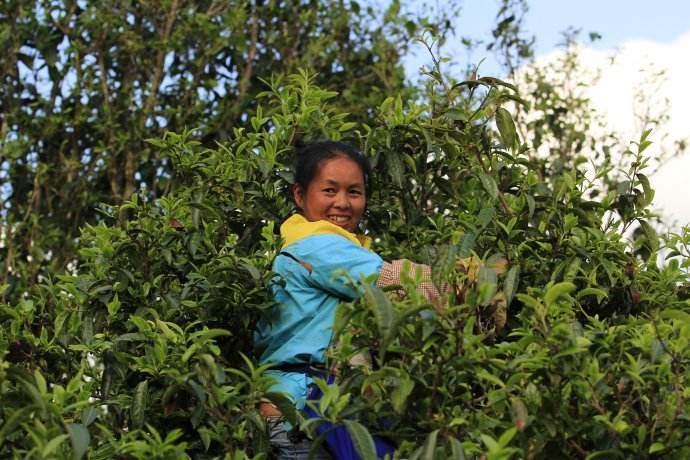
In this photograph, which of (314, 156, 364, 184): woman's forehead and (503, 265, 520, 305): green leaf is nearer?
(503, 265, 520, 305): green leaf

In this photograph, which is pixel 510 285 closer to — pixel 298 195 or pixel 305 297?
pixel 305 297

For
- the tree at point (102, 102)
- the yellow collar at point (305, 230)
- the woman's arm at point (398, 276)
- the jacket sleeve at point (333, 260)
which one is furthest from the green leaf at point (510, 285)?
the tree at point (102, 102)

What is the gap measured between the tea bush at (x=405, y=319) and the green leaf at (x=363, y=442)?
0.07 m

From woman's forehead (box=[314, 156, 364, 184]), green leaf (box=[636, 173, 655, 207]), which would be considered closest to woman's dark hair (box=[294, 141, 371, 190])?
woman's forehead (box=[314, 156, 364, 184])

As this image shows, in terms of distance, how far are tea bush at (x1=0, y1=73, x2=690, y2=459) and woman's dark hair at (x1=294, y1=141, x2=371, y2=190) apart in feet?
0.23

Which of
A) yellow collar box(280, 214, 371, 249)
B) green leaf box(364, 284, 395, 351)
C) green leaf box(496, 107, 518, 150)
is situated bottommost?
green leaf box(364, 284, 395, 351)

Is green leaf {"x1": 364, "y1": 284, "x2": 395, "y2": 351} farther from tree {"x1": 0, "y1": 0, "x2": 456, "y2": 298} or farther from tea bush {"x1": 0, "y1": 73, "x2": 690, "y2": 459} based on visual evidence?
tree {"x1": 0, "y1": 0, "x2": 456, "y2": 298}

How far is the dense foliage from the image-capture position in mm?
2602

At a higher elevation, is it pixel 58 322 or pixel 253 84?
pixel 253 84

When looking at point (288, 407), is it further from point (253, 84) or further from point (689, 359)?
point (253, 84)

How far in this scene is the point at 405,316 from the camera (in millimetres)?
2475

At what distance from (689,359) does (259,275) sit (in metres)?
1.12

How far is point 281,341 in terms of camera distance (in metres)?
3.40

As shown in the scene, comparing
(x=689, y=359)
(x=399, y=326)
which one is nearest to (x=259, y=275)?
(x=399, y=326)
